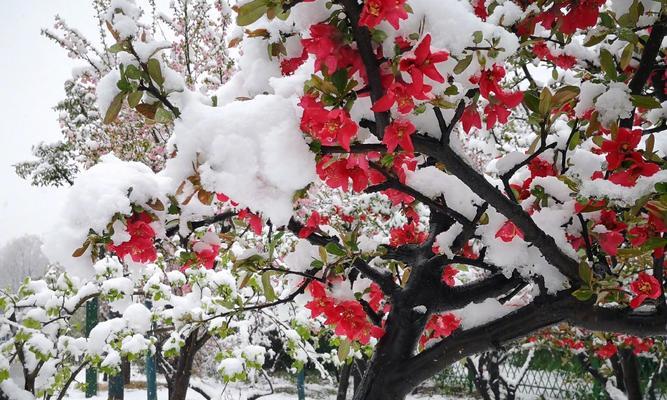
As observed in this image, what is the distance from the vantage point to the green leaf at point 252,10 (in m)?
0.87

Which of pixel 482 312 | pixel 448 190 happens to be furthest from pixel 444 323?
pixel 448 190

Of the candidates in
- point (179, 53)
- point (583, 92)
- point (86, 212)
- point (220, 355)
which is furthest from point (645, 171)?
point (179, 53)

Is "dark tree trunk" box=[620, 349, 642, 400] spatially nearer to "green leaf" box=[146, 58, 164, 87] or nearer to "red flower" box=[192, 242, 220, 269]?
"red flower" box=[192, 242, 220, 269]

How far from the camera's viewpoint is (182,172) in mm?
1106

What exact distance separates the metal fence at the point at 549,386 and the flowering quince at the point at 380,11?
733 centimetres

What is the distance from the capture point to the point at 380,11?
2.65ft

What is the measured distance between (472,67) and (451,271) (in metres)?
1.21

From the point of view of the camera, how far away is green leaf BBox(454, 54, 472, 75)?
0.95 meters

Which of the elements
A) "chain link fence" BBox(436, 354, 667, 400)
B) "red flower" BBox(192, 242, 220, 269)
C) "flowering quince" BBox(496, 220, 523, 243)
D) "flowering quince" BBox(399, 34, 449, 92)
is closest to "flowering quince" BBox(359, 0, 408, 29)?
"flowering quince" BBox(399, 34, 449, 92)

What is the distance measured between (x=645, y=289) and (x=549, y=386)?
8958mm

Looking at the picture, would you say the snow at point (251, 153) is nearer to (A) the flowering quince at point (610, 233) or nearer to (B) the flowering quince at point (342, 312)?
(B) the flowering quince at point (342, 312)

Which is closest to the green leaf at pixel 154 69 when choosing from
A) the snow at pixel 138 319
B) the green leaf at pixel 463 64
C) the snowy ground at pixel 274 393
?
the green leaf at pixel 463 64

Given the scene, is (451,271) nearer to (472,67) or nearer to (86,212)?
(472,67)

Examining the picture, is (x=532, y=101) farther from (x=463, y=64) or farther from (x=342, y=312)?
(x=342, y=312)
